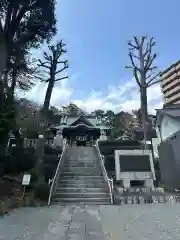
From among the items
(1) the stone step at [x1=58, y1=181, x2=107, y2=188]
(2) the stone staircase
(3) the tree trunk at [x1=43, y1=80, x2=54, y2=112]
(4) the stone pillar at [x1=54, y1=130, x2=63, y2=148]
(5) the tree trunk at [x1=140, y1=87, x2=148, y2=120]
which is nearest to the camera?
(2) the stone staircase

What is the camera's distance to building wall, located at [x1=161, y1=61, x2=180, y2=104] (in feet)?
226

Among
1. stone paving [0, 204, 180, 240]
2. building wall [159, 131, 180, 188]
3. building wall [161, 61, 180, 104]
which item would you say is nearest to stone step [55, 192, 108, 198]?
stone paving [0, 204, 180, 240]

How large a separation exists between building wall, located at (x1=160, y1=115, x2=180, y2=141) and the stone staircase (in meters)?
6.86

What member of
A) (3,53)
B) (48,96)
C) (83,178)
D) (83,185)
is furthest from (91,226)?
(48,96)

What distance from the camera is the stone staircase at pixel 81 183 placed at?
13.0m

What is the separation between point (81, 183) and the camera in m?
14.8

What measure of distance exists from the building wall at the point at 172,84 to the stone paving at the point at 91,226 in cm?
6165

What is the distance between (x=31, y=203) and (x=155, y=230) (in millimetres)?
6779

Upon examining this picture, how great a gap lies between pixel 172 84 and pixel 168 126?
165 feet

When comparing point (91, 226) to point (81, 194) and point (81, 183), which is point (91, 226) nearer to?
point (81, 194)

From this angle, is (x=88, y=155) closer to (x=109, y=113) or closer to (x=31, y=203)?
(x=31, y=203)

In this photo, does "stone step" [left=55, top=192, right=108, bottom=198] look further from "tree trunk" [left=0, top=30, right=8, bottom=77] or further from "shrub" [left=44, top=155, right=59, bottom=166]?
"tree trunk" [left=0, top=30, right=8, bottom=77]

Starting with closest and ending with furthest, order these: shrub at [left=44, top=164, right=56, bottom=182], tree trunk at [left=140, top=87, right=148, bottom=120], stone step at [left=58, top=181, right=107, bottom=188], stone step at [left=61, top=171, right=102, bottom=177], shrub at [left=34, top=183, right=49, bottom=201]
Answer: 1. shrub at [left=34, top=183, right=49, bottom=201]
2. stone step at [left=58, top=181, right=107, bottom=188]
3. stone step at [left=61, top=171, right=102, bottom=177]
4. shrub at [left=44, top=164, right=56, bottom=182]
5. tree trunk at [left=140, top=87, right=148, bottom=120]

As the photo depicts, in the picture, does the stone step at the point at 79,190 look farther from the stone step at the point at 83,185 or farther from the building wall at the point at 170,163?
the building wall at the point at 170,163
